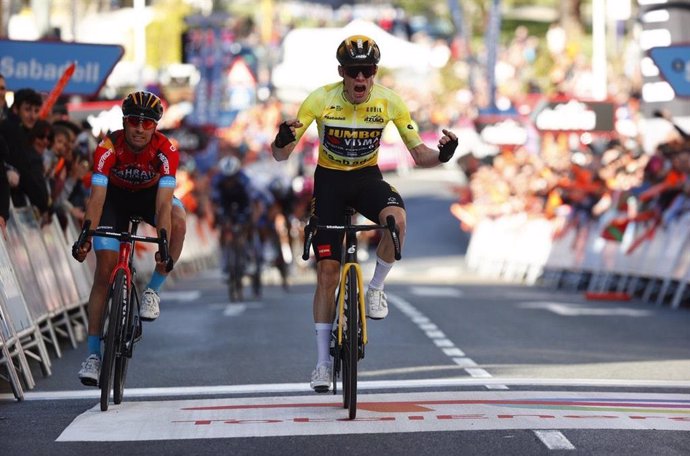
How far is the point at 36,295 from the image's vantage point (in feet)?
51.7

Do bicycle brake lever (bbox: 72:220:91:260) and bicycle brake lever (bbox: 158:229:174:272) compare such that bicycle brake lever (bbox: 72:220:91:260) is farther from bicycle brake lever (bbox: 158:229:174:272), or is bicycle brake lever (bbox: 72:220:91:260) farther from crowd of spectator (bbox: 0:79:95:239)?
crowd of spectator (bbox: 0:79:95:239)

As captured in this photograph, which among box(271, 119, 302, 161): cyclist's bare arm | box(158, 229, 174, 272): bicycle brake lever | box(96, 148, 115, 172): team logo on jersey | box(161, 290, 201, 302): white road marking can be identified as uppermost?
box(271, 119, 302, 161): cyclist's bare arm

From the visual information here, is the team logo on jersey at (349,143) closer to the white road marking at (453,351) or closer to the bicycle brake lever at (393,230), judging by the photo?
the bicycle brake lever at (393,230)

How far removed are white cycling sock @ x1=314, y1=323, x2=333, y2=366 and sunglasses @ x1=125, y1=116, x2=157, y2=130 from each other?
1597 mm

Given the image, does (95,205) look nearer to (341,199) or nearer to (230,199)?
(341,199)

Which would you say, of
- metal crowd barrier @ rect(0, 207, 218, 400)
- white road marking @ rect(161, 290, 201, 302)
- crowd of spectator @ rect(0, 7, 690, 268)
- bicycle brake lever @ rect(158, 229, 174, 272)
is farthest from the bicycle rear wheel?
white road marking @ rect(161, 290, 201, 302)

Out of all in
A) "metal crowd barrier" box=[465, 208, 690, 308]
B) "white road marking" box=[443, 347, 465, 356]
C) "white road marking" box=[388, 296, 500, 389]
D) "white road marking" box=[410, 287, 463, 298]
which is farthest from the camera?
"white road marking" box=[410, 287, 463, 298]

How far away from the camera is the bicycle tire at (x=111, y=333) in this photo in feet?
38.2

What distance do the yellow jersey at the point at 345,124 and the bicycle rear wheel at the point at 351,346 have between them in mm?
795

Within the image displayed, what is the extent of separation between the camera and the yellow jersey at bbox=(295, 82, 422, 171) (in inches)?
470

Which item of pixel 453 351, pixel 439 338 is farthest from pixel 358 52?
pixel 439 338

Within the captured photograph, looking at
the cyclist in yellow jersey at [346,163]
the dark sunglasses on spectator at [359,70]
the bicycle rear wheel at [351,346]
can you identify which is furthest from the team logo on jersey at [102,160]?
the bicycle rear wheel at [351,346]

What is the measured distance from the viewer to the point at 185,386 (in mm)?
13570

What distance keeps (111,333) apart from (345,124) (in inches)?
75.2
